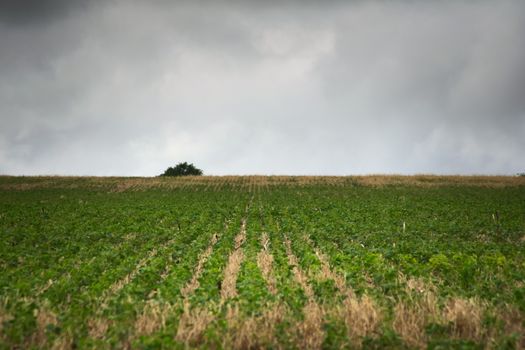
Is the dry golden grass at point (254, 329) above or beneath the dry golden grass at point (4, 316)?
beneath

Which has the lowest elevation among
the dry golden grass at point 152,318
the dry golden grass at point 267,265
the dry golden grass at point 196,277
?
the dry golden grass at point 196,277

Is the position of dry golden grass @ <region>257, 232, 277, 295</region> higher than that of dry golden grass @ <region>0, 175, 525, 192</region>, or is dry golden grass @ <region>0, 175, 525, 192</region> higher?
dry golden grass @ <region>0, 175, 525, 192</region>

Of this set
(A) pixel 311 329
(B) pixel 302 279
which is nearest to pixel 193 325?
(A) pixel 311 329

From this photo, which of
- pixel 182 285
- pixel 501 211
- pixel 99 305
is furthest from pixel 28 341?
pixel 501 211

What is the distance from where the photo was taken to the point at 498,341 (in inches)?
235

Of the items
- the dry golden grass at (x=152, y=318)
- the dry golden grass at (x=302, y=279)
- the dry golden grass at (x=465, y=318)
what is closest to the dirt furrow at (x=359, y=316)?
the dry golden grass at (x=302, y=279)

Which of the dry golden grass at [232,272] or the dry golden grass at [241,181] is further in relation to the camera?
the dry golden grass at [241,181]

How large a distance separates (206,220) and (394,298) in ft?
58.1

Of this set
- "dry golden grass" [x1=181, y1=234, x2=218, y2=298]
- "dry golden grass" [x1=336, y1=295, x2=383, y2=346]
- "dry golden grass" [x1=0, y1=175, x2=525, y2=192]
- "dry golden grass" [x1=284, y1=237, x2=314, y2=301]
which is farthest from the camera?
"dry golden grass" [x1=0, y1=175, x2=525, y2=192]

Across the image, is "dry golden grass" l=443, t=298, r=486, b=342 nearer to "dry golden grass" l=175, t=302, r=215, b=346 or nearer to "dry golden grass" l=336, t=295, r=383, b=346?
"dry golden grass" l=336, t=295, r=383, b=346

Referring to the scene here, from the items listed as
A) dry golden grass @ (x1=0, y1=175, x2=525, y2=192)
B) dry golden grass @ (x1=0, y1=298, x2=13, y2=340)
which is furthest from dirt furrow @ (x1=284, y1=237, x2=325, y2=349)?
dry golden grass @ (x1=0, y1=175, x2=525, y2=192)

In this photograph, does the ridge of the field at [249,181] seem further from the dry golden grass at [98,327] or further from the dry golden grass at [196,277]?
the dry golden grass at [98,327]

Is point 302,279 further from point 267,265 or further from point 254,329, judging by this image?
point 254,329

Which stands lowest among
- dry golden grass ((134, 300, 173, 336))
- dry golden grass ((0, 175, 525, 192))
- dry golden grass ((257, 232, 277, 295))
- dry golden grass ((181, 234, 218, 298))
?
dry golden grass ((181, 234, 218, 298))
